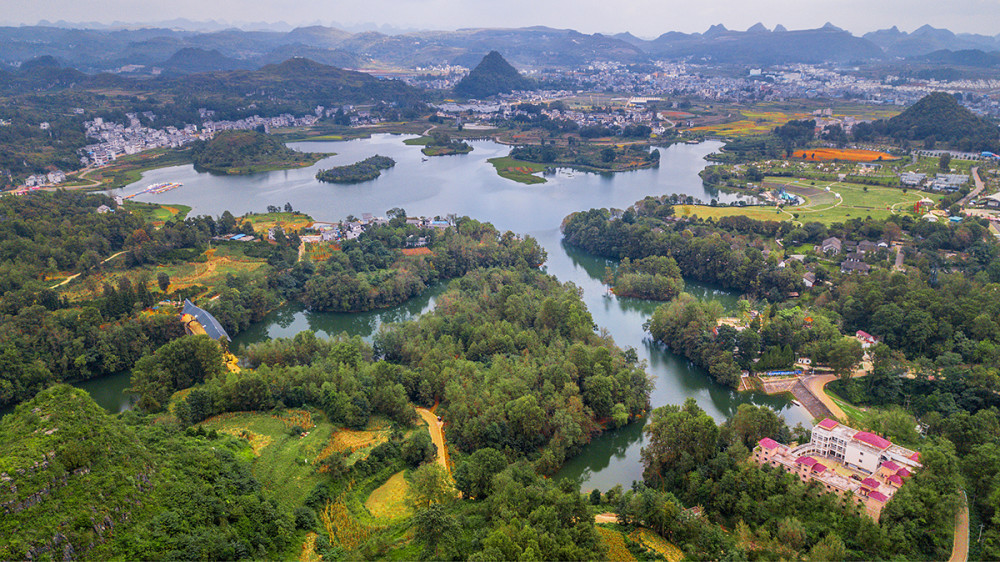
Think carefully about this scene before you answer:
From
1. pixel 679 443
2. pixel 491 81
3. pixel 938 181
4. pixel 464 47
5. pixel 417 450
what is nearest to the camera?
pixel 679 443

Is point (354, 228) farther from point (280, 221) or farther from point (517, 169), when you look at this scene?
point (517, 169)

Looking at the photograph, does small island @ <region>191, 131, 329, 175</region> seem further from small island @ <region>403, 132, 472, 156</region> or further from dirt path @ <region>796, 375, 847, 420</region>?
dirt path @ <region>796, 375, 847, 420</region>

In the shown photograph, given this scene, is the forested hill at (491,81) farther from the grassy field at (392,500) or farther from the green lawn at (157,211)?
the grassy field at (392,500)

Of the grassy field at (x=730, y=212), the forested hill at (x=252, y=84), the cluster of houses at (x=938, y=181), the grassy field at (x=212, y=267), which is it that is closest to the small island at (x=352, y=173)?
the grassy field at (x=212, y=267)

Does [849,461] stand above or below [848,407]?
above

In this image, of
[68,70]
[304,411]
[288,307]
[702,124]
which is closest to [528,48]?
[702,124]

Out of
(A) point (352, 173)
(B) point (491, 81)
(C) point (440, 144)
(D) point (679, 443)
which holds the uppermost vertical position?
(B) point (491, 81)

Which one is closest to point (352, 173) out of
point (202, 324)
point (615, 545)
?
point (202, 324)
